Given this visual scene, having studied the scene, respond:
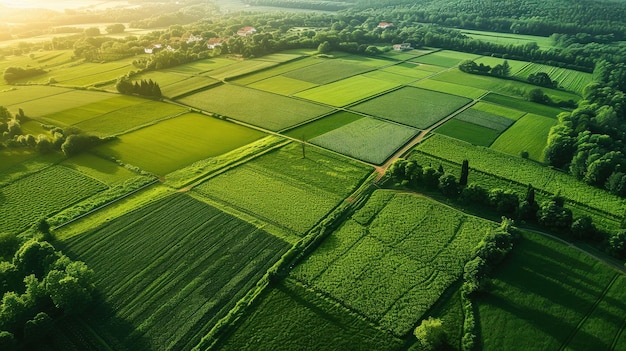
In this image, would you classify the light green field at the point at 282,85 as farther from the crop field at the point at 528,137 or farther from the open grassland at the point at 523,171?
the crop field at the point at 528,137

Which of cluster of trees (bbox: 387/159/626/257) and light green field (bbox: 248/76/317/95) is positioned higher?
light green field (bbox: 248/76/317/95)

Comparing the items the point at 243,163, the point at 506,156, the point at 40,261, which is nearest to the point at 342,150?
the point at 243,163

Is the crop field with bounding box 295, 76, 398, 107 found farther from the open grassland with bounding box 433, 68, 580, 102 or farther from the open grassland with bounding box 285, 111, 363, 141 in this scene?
the open grassland with bounding box 433, 68, 580, 102

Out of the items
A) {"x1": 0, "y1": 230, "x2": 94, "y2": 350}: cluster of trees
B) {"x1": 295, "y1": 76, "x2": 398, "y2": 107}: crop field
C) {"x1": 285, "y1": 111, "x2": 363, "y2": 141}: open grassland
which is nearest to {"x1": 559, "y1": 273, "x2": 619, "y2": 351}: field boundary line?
{"x1": 0, "y1": 230, "x2": 94, "y2": 350}: cluster of trees

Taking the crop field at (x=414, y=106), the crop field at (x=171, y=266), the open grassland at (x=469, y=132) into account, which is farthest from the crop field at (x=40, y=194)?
the open grassland at (x=469, y=132)

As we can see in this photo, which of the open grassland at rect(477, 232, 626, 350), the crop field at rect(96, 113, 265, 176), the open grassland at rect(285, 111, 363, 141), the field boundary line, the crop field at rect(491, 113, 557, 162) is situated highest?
the crop field at rect(96, 113, 265, 176)

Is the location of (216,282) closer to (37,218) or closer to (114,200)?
(114,200)

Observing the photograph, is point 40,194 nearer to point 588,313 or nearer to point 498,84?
point 588,313
